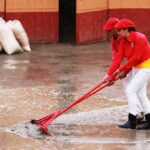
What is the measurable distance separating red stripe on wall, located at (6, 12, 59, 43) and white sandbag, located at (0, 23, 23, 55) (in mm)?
1478

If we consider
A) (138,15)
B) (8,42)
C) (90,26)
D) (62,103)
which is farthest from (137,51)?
(138,15)

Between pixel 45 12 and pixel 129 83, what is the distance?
28.3 ft

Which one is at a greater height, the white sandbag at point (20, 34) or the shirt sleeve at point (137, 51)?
the shirt sleeve at point (137, 51)

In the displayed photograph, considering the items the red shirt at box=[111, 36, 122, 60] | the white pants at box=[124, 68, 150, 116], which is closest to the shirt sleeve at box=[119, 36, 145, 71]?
the white pants at box=[124, 68, 150, 116]

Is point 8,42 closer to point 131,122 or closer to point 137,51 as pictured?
point 131,122

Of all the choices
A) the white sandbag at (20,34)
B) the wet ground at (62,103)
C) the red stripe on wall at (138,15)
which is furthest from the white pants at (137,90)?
the red stripe on wall at (138,15)

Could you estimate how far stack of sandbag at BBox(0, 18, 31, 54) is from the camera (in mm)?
15812

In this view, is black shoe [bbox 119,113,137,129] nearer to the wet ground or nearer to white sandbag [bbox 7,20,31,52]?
the wet ground

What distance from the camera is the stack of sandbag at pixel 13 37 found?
1581 centimetres

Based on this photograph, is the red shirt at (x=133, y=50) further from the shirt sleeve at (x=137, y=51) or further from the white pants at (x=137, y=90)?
the white pants at (x=137, y=90)

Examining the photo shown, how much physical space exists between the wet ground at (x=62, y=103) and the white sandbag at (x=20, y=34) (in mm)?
332

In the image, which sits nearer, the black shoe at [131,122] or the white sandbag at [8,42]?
the black shoe at [131,122]

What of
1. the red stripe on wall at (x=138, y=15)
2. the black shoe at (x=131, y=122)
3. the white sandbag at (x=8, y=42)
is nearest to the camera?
the black shoe at (x=131, y=122)

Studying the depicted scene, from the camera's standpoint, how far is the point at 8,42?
623 inches
